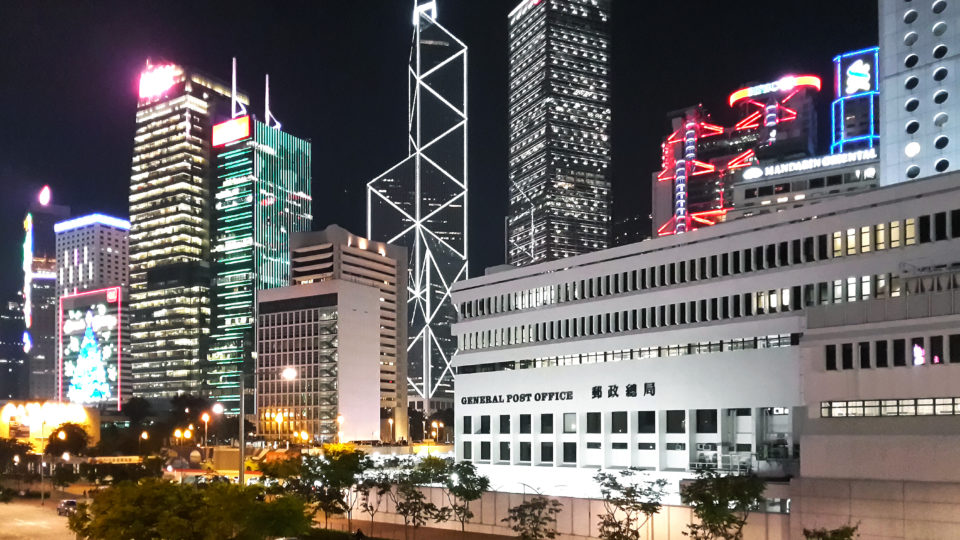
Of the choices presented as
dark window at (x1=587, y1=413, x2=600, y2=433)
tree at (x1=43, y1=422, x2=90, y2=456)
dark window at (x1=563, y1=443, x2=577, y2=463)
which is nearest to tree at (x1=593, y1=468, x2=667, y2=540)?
dark window at (x1=587, y1=413, x2=600, y2=433)

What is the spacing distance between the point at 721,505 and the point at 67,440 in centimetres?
10969

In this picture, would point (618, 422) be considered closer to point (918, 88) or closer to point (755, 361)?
point (755, 361)

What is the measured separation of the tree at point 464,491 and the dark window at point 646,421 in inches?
1069

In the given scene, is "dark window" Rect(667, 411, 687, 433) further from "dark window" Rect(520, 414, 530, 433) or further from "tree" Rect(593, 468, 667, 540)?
"tree" Rect(593, 468, 667, 540)

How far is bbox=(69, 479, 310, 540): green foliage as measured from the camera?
34250 millimetres

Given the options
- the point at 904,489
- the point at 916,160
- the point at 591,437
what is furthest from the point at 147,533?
the point at 916,160

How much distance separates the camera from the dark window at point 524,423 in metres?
100

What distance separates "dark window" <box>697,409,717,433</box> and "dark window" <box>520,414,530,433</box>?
23.9 metres

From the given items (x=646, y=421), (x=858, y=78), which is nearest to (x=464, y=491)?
(x=646, y=421)

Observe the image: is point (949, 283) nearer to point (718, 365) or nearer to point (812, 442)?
point (812, 442)

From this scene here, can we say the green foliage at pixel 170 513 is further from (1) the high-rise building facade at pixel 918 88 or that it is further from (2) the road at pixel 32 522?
(1) the high-rise building facade at pixel 918 88

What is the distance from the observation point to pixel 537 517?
5109 centimetres

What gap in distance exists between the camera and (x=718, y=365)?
7694 centimetres

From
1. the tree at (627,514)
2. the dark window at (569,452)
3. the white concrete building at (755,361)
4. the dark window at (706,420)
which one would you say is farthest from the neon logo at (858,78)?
the tree at (627,514)
